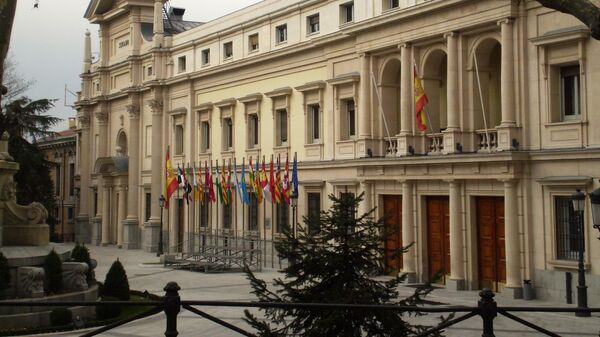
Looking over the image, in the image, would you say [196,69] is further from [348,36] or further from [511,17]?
[511,17]

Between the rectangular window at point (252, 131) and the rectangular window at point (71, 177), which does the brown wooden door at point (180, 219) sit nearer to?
the rectangular window at point (252, 131)

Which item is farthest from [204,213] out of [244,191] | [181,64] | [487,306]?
[487,306]

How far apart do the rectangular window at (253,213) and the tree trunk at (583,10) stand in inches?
1202

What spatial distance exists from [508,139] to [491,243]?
375 cm

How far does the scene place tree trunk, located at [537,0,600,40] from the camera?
9.73 m

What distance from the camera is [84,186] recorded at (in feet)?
197

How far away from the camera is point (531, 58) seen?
25016 millimetres

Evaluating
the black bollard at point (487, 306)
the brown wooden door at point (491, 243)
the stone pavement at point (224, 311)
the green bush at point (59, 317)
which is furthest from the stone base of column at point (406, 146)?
the black bollard at point (487, 306)

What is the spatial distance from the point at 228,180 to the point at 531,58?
61.3 ft

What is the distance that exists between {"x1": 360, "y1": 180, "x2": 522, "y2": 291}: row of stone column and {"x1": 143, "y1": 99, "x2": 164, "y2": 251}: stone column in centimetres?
2005

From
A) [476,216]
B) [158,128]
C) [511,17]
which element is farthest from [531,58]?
[158,128]

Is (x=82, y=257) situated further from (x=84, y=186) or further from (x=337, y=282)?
(x=84, y=186)

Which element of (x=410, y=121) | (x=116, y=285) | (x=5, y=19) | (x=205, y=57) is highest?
(x=205, y=57)

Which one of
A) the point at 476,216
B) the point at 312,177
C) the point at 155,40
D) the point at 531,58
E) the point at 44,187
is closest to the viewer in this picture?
the point at 531,58
